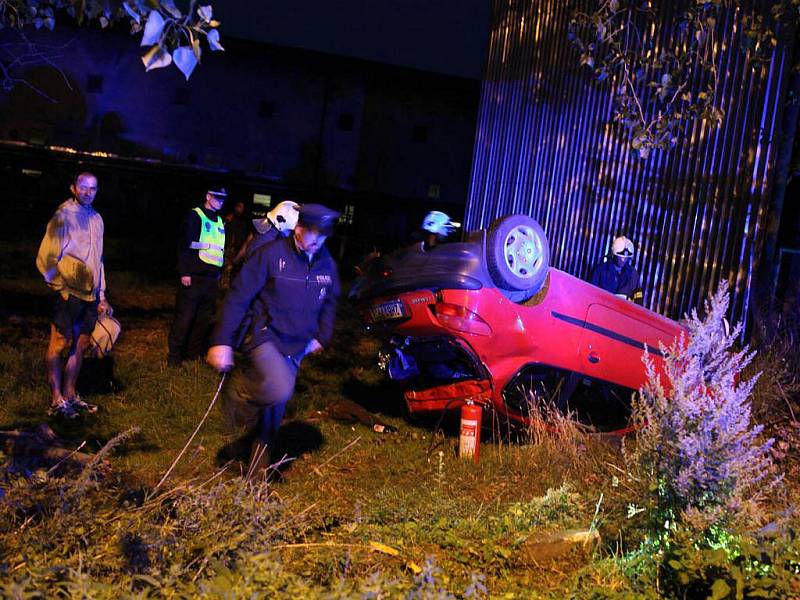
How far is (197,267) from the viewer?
900 cm

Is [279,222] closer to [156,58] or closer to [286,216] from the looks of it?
[286,216]

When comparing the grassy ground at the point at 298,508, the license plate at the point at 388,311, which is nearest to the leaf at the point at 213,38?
the grassy ground at the point at 298,508

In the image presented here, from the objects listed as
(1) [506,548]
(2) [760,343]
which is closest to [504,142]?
(2) [760,343]

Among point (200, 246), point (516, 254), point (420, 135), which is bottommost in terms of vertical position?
point (200, 246)

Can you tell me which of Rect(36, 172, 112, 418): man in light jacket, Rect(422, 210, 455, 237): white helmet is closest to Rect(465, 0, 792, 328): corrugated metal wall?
Rect(422, 210, 455, 237): white helmet

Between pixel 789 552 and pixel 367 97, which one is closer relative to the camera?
pixel 789 552

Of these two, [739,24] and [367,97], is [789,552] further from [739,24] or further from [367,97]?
[367,97]

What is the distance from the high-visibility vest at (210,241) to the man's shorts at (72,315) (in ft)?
6.77

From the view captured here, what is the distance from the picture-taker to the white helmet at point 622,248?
31.1 ft

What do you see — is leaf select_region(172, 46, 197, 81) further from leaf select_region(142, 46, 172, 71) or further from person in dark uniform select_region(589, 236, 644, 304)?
person in dark uniform select_region(589, 236, 644, 304)

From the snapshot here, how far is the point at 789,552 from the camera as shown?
3639 millimetres

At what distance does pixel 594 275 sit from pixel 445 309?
3.76m

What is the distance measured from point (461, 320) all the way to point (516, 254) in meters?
0.66

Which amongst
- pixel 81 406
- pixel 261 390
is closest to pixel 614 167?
pixel 261 390
